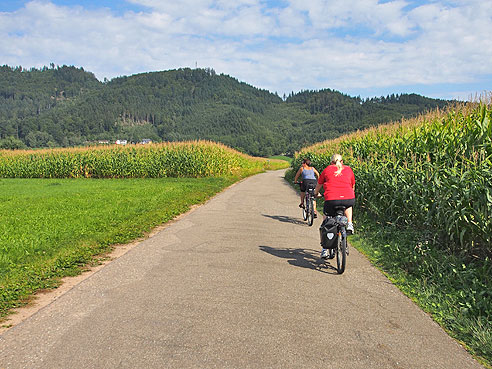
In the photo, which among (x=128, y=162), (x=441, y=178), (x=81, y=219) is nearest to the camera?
(x=441, y=178)

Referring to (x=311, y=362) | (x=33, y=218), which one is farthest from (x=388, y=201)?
(x=33, y=218)

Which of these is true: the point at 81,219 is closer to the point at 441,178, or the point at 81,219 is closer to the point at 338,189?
the point at 338,189

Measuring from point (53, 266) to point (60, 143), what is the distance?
4280 inches

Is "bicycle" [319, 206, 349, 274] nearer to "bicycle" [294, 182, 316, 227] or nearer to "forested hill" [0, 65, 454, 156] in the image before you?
"bicycle" [294, 182, 316, 227]

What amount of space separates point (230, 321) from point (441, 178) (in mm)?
4635

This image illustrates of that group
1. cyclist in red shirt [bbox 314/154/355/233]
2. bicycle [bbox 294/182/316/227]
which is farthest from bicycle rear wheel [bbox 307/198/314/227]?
cyclist in red shirt [bbox 314/154/355/233]

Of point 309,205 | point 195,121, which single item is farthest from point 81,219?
point 195,121

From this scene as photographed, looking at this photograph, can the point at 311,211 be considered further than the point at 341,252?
Yes

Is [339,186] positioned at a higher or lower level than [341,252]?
higher

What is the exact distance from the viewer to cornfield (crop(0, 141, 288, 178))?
29.1 meters

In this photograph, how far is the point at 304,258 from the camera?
6.95 m

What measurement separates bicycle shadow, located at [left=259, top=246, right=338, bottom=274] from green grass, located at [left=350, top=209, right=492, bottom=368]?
90cm

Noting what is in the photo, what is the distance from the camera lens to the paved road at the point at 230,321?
10.9 feet

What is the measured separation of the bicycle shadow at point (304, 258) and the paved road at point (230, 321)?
0.04 meters
